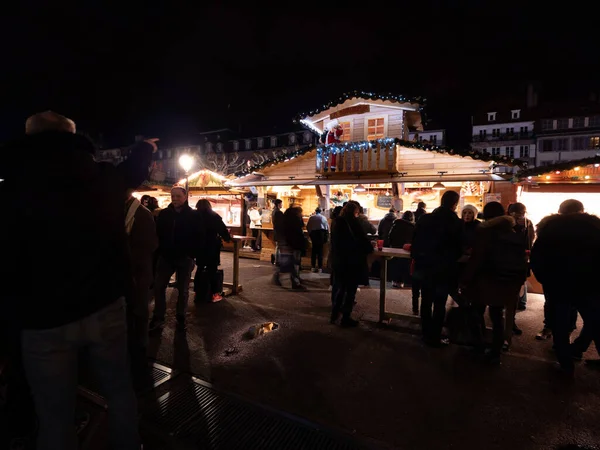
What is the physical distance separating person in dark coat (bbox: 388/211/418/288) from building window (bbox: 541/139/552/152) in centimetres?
4593

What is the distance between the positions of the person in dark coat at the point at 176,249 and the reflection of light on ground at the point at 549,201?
8.32m

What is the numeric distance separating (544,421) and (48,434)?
3.98m

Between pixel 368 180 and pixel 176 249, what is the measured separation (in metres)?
8.46

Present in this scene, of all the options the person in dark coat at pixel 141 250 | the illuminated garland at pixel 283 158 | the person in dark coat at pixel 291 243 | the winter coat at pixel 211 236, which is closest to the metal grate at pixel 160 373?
the person in dark coat at pixel 141 250

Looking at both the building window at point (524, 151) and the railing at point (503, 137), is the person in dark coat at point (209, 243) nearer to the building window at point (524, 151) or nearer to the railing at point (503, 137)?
the railing at point (503, 137)

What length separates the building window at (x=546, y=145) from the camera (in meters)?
42.3

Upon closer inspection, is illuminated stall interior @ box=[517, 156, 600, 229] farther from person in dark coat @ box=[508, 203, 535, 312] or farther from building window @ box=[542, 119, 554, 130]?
building window @ box=[542, 119, 554, 130]

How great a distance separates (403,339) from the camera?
16.5 ft

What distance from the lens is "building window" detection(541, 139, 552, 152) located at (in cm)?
4231

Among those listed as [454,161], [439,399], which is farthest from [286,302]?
[454,161]

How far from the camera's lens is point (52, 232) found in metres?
1.70

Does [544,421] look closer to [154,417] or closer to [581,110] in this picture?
[154,417]

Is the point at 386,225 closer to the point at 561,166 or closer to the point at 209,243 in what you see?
the point at 561,166

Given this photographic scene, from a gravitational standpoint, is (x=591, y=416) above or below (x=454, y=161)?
below
